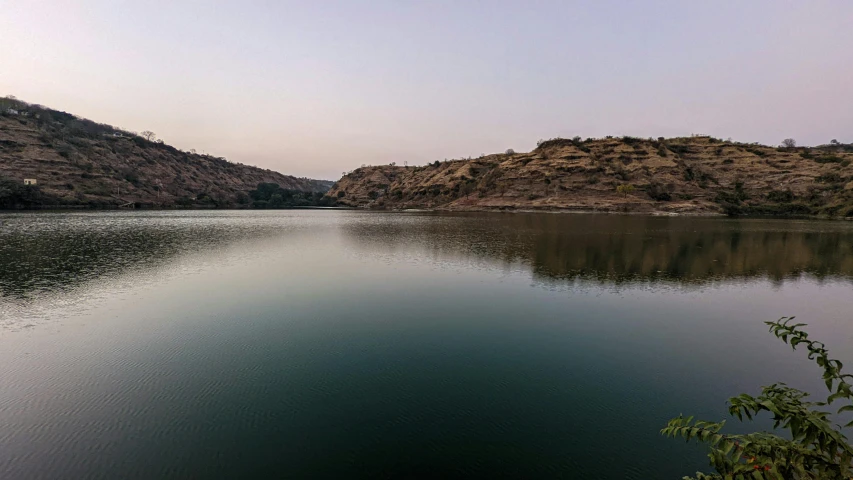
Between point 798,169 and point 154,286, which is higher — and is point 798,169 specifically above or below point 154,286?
above

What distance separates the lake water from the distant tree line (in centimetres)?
15960

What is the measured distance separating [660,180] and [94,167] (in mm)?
191592

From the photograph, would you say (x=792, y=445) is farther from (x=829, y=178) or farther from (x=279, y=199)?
(x=279, y=199)

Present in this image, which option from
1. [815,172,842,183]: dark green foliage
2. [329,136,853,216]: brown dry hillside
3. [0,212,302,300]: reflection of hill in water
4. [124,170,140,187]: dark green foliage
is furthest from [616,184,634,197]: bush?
[124,170,140,187]: dark green foliage

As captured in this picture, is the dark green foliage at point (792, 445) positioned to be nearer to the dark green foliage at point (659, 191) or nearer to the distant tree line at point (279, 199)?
the dark green foliage at point (659, 191)

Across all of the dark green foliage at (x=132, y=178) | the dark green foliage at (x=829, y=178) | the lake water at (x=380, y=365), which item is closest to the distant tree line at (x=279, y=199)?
the dark green foliage at (x=132, y=178)

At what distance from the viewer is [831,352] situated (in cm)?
1296

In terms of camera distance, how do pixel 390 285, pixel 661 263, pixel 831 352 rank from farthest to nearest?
pixel 661 263 → pixel 390 285 → pixel 831 352

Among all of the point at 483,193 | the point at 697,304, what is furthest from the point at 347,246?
the point at 483,193

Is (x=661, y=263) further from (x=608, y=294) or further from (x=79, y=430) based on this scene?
(x=79, y=430)

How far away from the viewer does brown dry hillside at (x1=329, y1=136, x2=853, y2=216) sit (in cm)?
9856

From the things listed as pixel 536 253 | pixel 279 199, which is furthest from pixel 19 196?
pixel 536 253

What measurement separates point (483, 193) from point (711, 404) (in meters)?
129

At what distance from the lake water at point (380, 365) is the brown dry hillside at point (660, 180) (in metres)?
92.2
